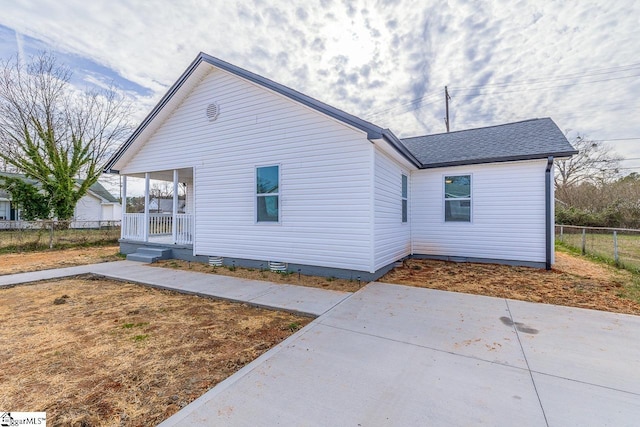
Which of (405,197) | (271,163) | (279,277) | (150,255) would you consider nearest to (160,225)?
(150,255)

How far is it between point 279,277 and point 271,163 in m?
2.80

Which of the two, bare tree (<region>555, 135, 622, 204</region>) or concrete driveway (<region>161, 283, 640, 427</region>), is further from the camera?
bare tree (<region>555, 135, 622, 204</region>)

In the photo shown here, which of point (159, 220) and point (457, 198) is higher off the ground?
point (457, 198)

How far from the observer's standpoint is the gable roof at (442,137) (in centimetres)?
598

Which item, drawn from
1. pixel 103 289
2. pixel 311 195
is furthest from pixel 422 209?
pixel 103 289

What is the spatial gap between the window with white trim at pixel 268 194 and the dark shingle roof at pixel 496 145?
4.57 metres

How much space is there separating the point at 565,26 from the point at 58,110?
969 inches

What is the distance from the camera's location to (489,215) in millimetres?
7703

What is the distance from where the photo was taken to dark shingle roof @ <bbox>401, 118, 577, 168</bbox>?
23.1 ft

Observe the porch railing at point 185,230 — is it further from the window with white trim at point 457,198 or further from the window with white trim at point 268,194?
the window with white trim at point 457,198

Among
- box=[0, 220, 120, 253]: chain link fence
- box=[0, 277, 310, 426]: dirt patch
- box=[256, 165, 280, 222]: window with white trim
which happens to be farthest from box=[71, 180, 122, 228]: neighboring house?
box=[0, 277, 310, 426]: dirt patch

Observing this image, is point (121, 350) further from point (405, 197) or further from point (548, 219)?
point (548, 219)

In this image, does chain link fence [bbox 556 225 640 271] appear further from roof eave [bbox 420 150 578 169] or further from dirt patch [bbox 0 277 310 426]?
dirt patch [bbox 0 277 310 426]

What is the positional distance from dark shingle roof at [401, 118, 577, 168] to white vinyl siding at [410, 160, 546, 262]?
303 millimetres
